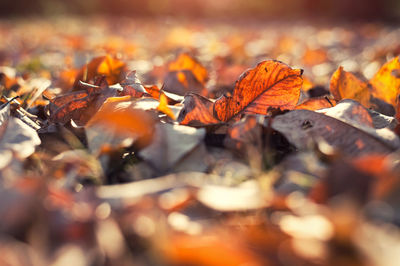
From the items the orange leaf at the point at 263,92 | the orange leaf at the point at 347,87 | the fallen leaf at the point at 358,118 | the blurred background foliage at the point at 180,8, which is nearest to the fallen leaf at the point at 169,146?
the orange leaf at the point at 263,92

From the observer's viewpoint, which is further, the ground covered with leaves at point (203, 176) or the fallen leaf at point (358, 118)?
the fallen leaf at point (358, 118)

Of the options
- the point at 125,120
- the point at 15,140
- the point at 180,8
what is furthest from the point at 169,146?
the point at 180,8

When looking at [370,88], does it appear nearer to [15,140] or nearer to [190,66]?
[190,66]

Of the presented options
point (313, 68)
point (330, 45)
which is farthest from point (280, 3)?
point (313, 68)

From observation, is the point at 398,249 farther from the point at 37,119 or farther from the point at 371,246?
the point at 37,119

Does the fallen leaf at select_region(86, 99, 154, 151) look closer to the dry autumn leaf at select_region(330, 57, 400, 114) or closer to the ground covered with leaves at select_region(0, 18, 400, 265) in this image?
the ground covered with leaves at select_region(0, 18, 400, 265)

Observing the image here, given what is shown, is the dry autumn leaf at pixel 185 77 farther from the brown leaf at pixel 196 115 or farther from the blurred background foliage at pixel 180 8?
the blurred background foliage at pixel 180 8

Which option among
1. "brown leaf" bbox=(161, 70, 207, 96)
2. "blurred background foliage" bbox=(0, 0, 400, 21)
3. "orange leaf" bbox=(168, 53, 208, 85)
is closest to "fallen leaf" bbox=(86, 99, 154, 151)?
"brown leaf" bbox=(161, 70, 207, 96)
